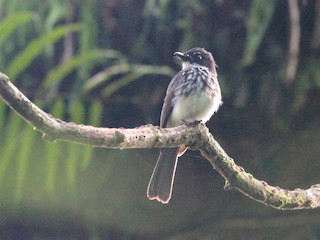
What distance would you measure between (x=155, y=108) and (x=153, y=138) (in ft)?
4.95

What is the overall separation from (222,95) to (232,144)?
0.22 metres

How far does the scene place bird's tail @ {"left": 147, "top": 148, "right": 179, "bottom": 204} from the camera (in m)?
2.98

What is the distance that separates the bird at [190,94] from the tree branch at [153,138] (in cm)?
76

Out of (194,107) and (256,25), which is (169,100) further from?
(256,25)

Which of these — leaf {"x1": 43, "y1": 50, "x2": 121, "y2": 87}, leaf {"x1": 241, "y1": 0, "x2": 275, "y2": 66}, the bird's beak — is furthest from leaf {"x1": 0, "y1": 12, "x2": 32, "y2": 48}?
leaf {"x1": 241, "y1": 0, "x2": 275, "y2": 66}

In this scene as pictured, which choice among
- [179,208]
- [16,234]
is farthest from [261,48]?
[16,234]

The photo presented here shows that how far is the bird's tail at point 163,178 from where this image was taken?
117 inches

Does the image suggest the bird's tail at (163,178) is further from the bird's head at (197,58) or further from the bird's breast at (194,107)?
the bird's head at (197,58)

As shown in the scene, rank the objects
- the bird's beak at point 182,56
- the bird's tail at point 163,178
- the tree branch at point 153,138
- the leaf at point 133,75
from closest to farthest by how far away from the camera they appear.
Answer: the tree branch at point 153,138, the bird's tail at point 163,178, the bird's beak at point 182,56, the leaf at point 133,75

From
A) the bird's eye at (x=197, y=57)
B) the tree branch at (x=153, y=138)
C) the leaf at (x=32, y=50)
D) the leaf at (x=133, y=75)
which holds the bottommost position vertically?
the tree branch at (x=153, y=138)

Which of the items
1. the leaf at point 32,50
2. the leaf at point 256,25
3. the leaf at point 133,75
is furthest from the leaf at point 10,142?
the leaf at point 256,25

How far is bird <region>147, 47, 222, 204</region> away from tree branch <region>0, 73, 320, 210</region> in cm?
76

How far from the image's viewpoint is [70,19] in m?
3.65

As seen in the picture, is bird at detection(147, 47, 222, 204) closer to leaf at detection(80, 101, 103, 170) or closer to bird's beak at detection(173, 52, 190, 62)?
bird's beak at detection(173, 52, 190, 62)
